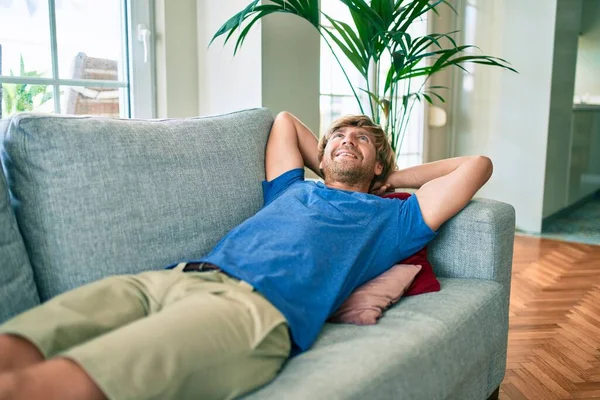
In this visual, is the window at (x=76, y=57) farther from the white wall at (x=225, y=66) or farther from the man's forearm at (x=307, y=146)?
the man's forearm at (x=307, y=146)

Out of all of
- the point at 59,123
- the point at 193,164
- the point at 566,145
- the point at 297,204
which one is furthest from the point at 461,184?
the point at 566,145

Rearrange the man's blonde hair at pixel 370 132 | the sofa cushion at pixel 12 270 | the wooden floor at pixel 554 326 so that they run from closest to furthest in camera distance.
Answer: the sofa cushion at pixel 12 270, the man's blonde hair at pixel 370 132, the wooden floor at pixel 554 326

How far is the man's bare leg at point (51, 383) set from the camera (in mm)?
862

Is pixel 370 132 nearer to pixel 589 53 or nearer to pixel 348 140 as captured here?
pixel 348 140

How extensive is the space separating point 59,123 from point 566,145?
389cm

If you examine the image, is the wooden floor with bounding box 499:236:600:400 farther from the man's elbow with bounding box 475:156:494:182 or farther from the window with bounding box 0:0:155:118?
the window with bounding box 0:0:155:118

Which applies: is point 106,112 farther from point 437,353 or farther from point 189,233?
point 437,353

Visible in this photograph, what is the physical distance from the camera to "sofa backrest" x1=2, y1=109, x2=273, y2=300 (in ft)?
4.32

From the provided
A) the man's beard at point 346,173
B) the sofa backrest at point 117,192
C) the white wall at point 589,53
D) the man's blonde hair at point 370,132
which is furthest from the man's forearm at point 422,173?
the white wall at point 589,53

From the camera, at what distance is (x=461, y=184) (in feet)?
5.53

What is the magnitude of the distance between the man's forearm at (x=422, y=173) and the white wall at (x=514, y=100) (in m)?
2.56

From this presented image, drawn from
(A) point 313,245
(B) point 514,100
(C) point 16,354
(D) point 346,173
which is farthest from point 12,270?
(B) point 514,100

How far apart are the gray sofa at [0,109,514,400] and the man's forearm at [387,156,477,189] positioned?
5.4 inches

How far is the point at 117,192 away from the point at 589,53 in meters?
4.19
